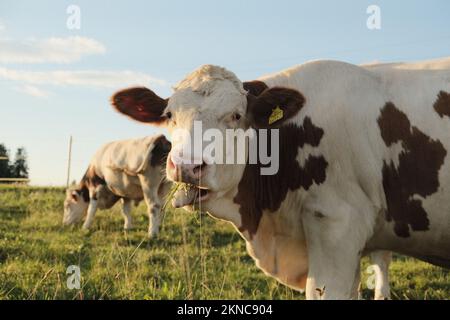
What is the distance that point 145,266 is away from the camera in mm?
9242

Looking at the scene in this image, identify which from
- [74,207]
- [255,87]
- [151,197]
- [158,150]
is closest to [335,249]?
[255,87]

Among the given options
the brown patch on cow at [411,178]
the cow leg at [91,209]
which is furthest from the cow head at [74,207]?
the brown patch on cow at [411,178]

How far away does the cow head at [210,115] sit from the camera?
452 cm

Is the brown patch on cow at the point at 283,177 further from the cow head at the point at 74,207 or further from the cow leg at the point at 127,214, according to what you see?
the cow head at the point at 74,207

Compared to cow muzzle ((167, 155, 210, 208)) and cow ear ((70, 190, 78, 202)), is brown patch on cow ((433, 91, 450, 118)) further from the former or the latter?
cow ear ((70, 190, 78, 202))

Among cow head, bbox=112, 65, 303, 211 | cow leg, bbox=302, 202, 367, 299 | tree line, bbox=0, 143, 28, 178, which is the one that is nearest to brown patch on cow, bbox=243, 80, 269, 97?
cow head, bbox=112, 65, 303, 211

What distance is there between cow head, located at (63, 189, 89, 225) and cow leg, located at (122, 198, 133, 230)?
1727 mm

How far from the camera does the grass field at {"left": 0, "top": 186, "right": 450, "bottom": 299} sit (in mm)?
7141

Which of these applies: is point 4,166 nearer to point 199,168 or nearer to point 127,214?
point 127,214

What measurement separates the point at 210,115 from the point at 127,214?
1171cm

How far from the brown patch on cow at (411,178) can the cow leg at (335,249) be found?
474mm
